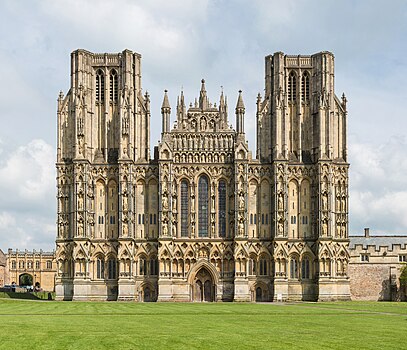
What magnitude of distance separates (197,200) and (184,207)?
5.95 feet

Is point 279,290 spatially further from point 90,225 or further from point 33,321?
point 33,321

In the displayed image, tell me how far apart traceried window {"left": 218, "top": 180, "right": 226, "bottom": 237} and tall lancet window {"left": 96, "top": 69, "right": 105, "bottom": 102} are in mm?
18436

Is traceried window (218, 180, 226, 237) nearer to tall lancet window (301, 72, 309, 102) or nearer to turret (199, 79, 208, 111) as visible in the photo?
turret (199, 79, 208, 111)

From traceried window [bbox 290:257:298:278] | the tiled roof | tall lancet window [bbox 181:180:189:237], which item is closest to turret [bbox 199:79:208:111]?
tall lancet window [bbox 181:180:189:237]

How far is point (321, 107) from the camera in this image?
98938 mm

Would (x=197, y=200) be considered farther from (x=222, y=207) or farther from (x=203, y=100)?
(x=203, y=100)

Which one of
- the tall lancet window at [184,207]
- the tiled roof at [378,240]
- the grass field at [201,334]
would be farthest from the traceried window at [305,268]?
the grass field at [201,334]

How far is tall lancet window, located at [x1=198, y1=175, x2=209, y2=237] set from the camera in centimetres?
9850

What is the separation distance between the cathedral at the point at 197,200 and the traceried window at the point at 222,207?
0.40 ft

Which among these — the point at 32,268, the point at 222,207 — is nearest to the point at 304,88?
the point at 222,207

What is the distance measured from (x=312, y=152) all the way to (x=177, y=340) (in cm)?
6894

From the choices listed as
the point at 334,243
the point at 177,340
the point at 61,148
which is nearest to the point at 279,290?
the point at 334,243

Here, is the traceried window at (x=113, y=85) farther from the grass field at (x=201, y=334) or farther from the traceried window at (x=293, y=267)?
the grass field at (x=201, y=334)

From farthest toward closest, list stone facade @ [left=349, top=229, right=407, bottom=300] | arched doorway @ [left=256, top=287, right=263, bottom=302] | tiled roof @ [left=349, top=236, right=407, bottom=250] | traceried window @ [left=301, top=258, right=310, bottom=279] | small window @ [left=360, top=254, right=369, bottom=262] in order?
tiled roof @ [left=349, top=236, right=407, bottom=250], small window @ [left=360, top=254, right=369, bottom=262], stone facade @ [left=349, top=229, right=407, bottom=300], arched doorway @ [left=256, top=287, right=263, bottom=302], traceried window @ [left=301, top=258, right=310, bottom=279]
